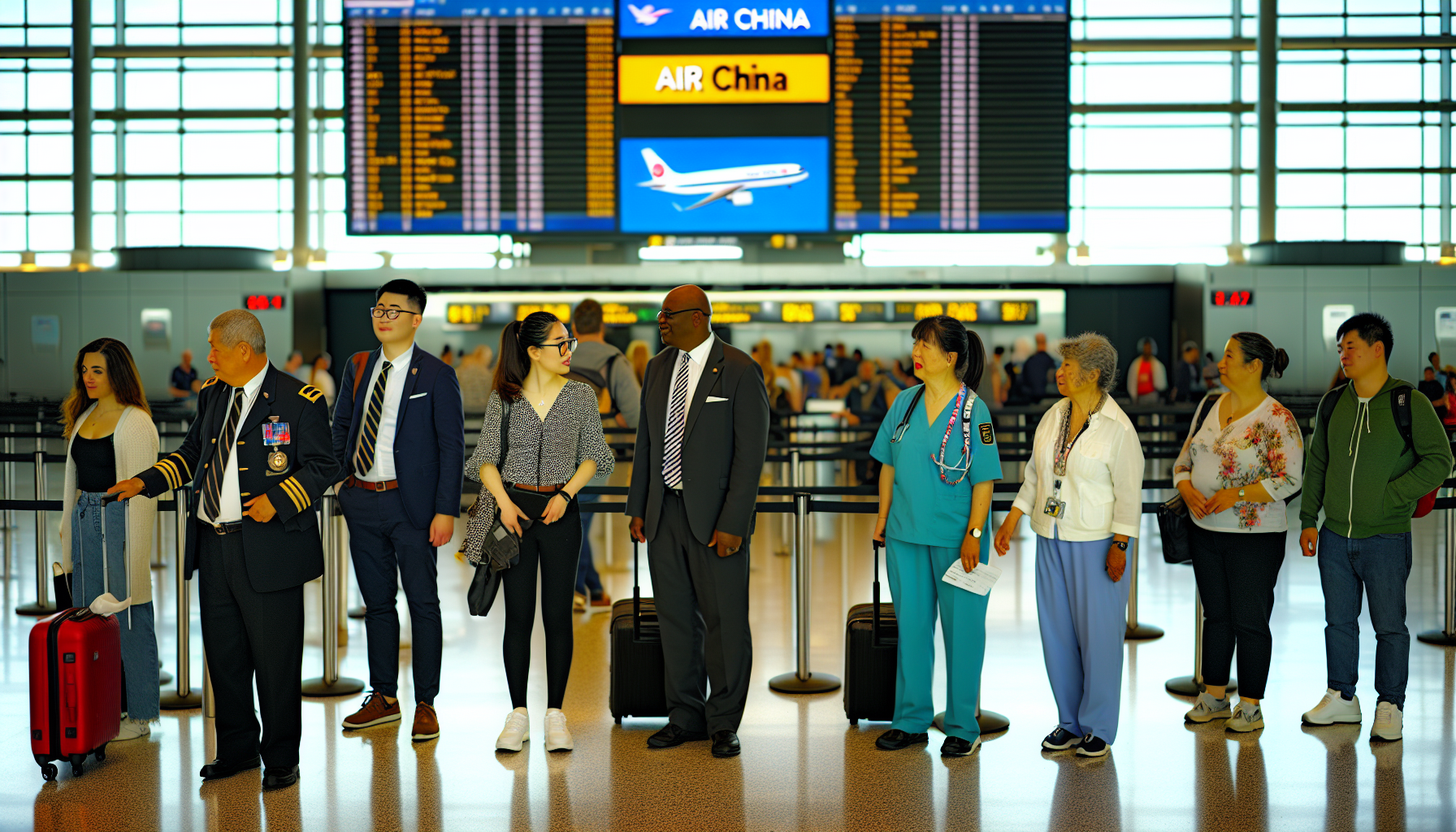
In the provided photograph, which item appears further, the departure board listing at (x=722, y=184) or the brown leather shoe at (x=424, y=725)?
the departure board listing at (x=722, y=184)

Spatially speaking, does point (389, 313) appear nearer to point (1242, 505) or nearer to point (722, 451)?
point (722, 451)

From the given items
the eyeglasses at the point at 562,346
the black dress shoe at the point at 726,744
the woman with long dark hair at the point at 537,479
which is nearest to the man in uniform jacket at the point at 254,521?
the woman with long dark hair at the point at 537,479

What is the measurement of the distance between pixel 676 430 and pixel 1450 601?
4.43 m

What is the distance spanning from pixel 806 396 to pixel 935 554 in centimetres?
1303

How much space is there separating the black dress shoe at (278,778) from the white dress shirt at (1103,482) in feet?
9.55

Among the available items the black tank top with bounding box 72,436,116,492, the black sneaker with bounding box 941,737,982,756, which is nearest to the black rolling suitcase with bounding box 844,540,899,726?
the black sneaker with bounding box 941,737,982,756

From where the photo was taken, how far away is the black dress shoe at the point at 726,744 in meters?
4.58

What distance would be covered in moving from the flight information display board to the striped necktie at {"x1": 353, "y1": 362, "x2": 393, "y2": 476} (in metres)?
9.34

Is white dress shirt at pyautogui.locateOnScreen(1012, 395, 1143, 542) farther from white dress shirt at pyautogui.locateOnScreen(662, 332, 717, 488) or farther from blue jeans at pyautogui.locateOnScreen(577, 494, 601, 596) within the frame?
blue jeans at pyautogui.locateOnScreen(577, 494, 601, 596)

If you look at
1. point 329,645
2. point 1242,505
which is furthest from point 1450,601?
point 329,645

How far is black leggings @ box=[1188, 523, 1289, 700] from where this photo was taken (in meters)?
4.72

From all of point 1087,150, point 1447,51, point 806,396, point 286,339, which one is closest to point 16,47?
point 286,339

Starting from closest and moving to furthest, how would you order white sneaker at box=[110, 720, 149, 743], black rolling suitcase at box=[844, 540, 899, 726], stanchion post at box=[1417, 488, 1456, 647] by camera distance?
white sneaker at box=[110, 720, 149, 743] < black rolling suitcase at box=[844, 540, 899, 726] < stanchion post at box=[1417, 488, 1456, 647]

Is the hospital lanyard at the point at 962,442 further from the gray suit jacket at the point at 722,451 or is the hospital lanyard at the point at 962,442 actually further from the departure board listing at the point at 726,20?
the departure board listing at the point at 726,20
